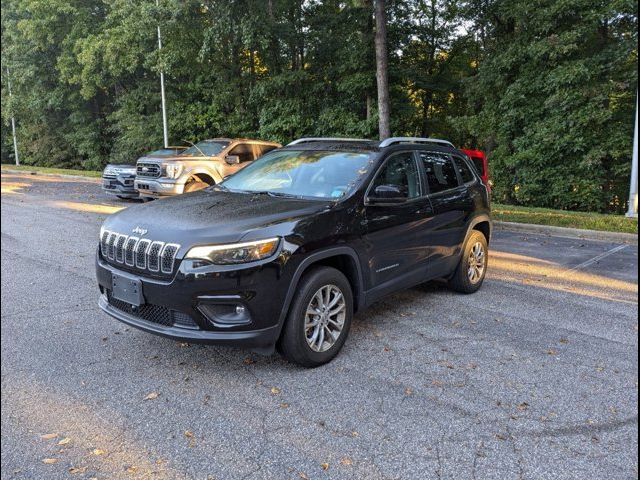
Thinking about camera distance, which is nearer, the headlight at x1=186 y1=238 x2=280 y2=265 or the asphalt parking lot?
the asphalt parking lot

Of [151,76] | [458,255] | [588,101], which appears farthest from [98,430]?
[151,76]

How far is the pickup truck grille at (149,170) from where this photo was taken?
1209 centimetres

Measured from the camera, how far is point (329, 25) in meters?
20.4

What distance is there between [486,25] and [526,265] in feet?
44.0

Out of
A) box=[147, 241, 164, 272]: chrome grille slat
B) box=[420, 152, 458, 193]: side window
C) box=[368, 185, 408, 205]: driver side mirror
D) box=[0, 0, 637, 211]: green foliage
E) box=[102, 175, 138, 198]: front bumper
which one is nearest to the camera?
box=[147, 241, 164, 272]: chrome grille slat

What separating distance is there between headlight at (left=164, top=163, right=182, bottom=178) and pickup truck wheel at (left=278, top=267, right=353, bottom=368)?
8.63 metres

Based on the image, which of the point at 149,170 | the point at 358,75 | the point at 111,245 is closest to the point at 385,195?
the point at 111,245

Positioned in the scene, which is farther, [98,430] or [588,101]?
[588,101]

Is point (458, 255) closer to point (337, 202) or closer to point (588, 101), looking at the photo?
point (337, 202)

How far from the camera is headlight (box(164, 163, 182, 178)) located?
1175cm

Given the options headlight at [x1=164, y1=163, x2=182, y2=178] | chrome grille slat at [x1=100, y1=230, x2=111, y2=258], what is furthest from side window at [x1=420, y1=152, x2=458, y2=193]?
headlight at [x1=164, y1=163, x2=182, y2=178]

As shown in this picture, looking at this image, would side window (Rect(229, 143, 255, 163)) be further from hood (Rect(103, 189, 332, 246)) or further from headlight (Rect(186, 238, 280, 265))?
headlight (Rect(186, 238, 280, 265))

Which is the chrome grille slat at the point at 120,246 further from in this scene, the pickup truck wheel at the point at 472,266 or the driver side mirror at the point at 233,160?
the driver side mirror at the point at 233,160

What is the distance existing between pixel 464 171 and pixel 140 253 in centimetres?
399
